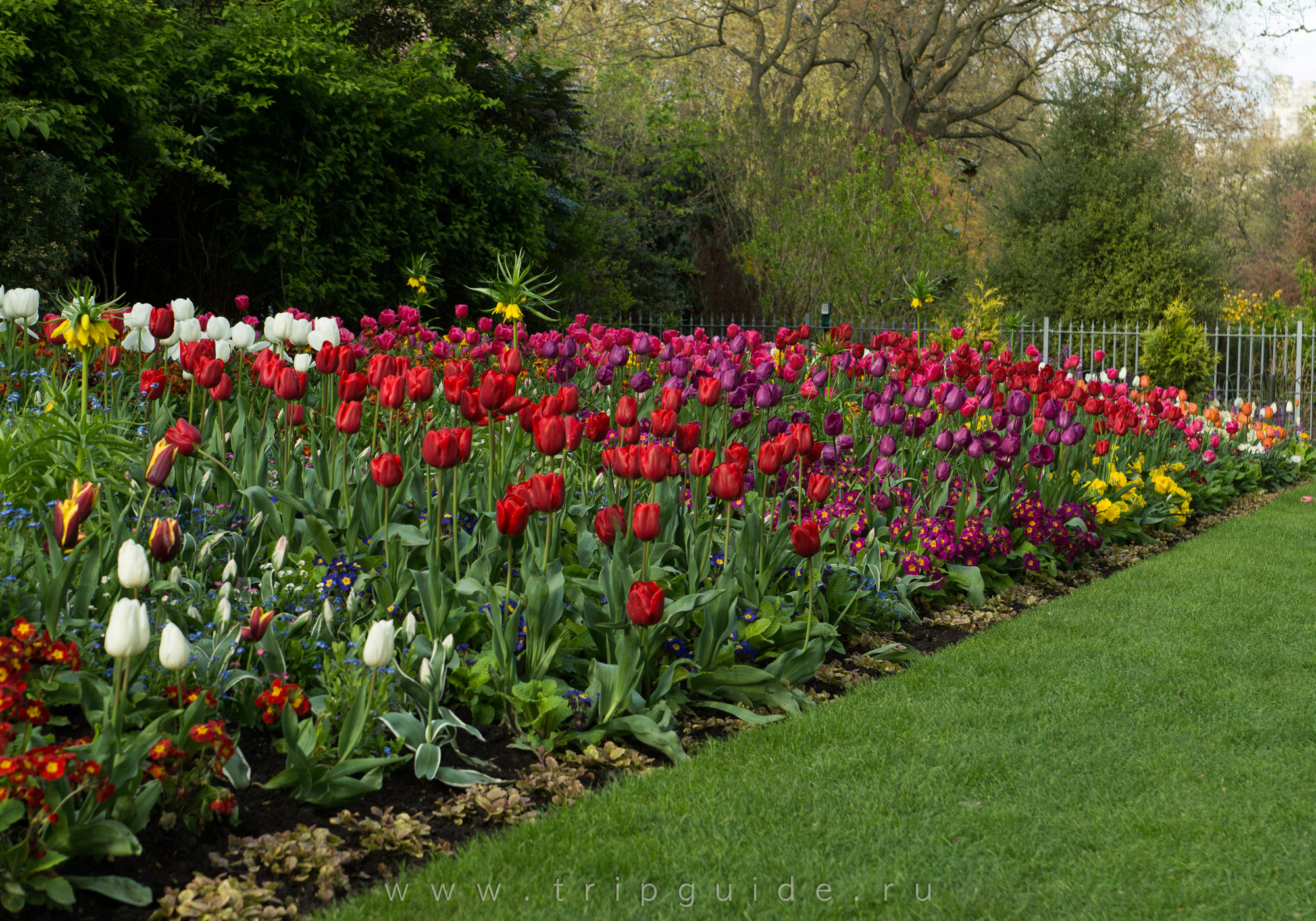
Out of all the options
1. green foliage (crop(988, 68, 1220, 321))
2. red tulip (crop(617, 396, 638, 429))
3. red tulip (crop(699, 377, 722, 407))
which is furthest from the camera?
green foliage (crop(988, 68, 1220, 321))

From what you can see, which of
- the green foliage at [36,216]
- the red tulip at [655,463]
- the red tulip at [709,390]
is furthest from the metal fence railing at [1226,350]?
the red tulip at [655,463]

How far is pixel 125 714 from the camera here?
2.58m

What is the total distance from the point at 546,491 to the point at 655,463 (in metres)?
0.38

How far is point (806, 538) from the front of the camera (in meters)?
3.30

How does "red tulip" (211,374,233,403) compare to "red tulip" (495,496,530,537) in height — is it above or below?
above

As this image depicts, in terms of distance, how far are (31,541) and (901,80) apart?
2296cm

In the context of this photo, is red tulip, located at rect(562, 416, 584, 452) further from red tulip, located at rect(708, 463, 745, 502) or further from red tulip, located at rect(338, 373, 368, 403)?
red tulip, located at rect(338, 373, 368, 403)

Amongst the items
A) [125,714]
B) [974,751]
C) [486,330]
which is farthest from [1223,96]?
[125,714]

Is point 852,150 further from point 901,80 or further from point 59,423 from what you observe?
point 59,423

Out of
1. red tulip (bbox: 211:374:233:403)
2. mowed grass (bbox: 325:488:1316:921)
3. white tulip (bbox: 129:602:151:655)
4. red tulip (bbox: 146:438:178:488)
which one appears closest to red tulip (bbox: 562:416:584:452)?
mowed grass (bbox: 325:488:1316:921)

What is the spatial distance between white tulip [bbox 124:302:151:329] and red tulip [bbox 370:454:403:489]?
1.70 metres

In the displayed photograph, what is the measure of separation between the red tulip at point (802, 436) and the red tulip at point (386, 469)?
1435 millimetres

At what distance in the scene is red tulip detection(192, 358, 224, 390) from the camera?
12.6 ft

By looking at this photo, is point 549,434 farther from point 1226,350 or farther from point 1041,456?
point 1226,350
